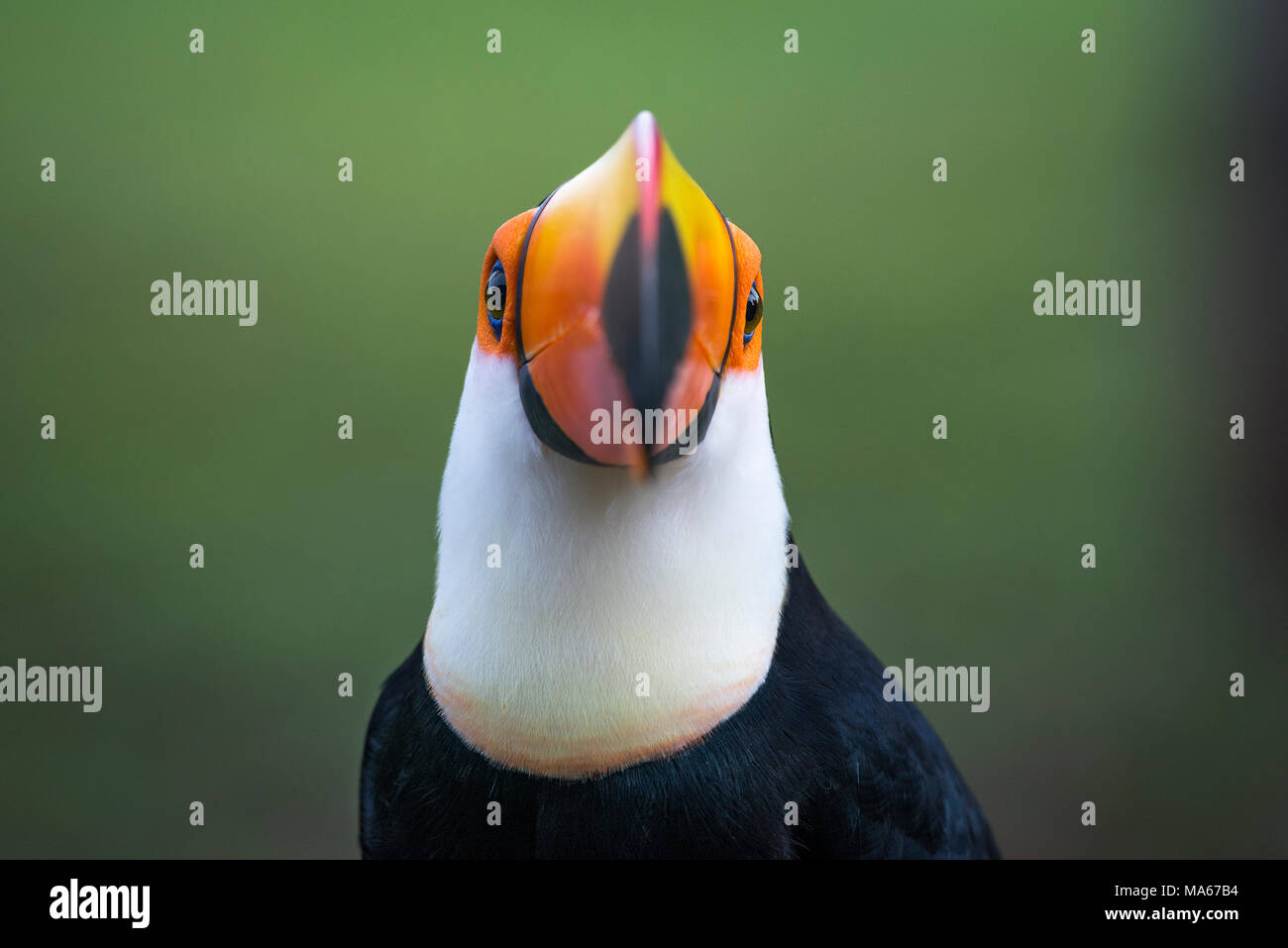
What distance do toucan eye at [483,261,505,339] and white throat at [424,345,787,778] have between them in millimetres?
45

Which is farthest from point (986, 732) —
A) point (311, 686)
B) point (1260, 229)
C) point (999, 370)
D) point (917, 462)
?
point (311, 686)

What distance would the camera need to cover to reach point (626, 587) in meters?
1.32

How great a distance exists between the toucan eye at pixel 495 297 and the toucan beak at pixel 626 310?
0.25ft

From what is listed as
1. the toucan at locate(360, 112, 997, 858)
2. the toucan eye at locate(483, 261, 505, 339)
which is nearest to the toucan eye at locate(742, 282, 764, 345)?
the toucan at locate(360, 112, 997, 858)

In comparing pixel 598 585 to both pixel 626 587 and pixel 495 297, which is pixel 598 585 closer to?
pixel 626 587

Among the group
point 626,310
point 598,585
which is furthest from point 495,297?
point 598,585

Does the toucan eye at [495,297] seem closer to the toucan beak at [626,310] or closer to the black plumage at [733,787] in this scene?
the toucan beak at [626,310]

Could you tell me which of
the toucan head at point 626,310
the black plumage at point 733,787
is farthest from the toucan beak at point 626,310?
the black plumage at point 733,787

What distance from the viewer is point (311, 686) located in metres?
3.36

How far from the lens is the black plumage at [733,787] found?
139cm

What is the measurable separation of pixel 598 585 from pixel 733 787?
320 millimetres

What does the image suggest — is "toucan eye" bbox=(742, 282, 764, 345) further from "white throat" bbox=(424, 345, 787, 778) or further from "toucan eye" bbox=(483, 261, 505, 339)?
"toucan eye" bbox=(483, 261, 505, 339)

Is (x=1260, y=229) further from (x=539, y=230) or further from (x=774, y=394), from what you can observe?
(x=539, y=230)
